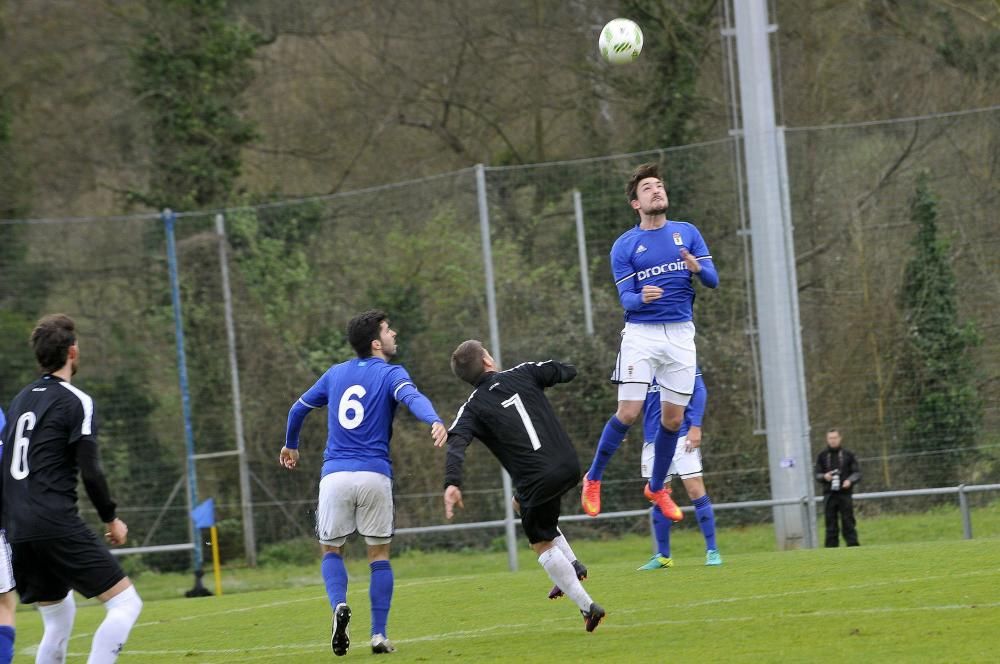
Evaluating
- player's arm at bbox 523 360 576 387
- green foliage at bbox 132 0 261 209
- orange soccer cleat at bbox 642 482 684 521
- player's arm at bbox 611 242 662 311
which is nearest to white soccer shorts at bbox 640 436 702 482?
orange soccer cleat at bbox 642 482 684 521

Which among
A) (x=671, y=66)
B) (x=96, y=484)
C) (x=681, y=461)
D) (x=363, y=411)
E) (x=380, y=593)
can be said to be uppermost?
(x=671, y=66)

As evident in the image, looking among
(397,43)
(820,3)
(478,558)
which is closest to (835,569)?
(478,558)

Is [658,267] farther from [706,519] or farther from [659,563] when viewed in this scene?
[659,563]

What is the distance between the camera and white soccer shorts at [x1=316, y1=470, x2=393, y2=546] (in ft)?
28.1

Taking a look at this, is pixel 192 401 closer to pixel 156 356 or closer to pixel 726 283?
pixel 156 356

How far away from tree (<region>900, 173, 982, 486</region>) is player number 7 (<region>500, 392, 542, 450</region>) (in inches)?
354

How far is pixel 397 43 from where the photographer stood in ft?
92.0

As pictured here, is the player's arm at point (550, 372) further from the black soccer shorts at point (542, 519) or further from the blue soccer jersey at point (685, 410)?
the blue soccer jersey at point (685, 410)

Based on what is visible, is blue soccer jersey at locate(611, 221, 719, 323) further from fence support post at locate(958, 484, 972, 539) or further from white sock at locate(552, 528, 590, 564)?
fence support post at locate(958, 484, 972, 539)

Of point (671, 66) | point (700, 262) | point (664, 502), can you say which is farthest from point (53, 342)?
point (671, 66)

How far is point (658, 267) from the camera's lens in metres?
10.5

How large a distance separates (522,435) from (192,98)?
2094 centimetres

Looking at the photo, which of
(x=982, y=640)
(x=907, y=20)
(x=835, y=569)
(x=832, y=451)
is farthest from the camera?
(x=907, y=20)

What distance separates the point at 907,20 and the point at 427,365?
1142 cm
